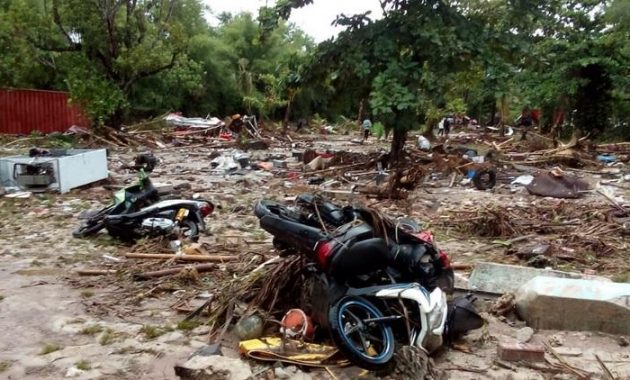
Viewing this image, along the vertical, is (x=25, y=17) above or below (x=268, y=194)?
above

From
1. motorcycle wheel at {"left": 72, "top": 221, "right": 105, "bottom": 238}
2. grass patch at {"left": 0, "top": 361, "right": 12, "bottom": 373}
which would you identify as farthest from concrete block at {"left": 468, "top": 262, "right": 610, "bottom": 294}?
motorcycle wheel at {"left": 72, "top": 221, "right": 105, "bottom": 238}

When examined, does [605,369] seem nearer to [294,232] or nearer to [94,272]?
[294,232]

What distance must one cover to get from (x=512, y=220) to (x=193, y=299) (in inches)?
169

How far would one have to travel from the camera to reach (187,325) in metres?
4.05

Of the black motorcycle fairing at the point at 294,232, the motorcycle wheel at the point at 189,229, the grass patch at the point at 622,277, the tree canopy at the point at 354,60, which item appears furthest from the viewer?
the tree canopy at the point at 354,60

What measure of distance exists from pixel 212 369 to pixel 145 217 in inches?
142

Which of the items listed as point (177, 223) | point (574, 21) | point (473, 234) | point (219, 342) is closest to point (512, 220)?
point (473, 234)

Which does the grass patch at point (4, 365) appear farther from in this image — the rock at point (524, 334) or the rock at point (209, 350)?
the rock at point (524, 334)

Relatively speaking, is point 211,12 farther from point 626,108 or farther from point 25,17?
point 626,108

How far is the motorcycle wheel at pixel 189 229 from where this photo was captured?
6.50 meters

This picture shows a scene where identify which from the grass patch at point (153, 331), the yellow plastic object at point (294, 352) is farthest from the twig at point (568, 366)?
the grass patch at point (153, 331)

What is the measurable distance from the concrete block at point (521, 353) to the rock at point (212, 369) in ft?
5.00

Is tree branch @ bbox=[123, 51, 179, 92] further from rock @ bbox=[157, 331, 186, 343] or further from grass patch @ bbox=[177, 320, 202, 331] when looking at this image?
rock @ bbox=[157, 331, 186, 343]

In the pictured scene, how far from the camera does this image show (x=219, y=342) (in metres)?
3.69
